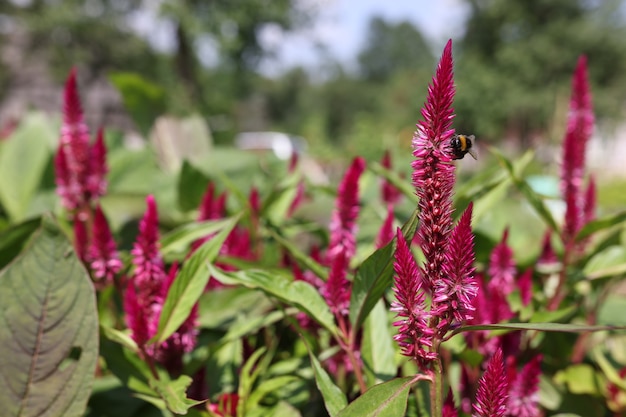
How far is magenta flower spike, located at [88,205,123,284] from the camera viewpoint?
1.23 metres

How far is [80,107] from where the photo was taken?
163 cm

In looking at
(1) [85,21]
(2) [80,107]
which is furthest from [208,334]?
(1) [85,21]

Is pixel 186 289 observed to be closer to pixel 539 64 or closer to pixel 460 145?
pixel 460 145

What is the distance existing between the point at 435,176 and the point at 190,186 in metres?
1.36

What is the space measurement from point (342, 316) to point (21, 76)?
24641 millimetres

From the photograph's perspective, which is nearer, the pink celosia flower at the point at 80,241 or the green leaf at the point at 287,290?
the green leaf at the point at 287,290

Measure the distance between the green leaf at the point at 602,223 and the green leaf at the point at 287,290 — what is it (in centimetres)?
73

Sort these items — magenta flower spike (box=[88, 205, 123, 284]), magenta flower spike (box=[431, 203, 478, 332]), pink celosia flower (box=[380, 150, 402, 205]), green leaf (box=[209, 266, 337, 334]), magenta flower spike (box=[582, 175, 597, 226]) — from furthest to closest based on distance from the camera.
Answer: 1. pink celosia flower (box=[380, 150, 402, 205])
2. magenta flower spike (box=[582, 175, 597, 226])
3. magenta flower spike (box=[88, 205, 123, 284])
4. green leaf (box=[209, 266, 337, 334])
5. magenta flower spike (box=[431, 203, 478, 332])

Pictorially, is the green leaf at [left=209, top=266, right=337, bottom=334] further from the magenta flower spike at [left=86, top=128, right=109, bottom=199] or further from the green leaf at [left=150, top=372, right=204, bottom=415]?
the magenta flower spike at [left=86, top=128, right=109, bottom=199]

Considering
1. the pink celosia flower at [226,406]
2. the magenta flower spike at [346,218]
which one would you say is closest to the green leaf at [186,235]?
the magenta flower spike at [346,218]

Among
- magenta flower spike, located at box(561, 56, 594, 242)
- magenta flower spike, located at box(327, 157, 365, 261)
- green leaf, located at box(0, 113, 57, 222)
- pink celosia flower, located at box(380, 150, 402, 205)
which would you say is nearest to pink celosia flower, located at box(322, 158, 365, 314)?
magenta flower spike, located at box(327, 157, 365, 261)

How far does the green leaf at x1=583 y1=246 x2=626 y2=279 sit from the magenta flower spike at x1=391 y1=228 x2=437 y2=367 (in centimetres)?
79

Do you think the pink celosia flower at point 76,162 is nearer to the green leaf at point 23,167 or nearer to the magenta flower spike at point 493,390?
the green leaf at point 23,167

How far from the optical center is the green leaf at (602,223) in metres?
1.36
